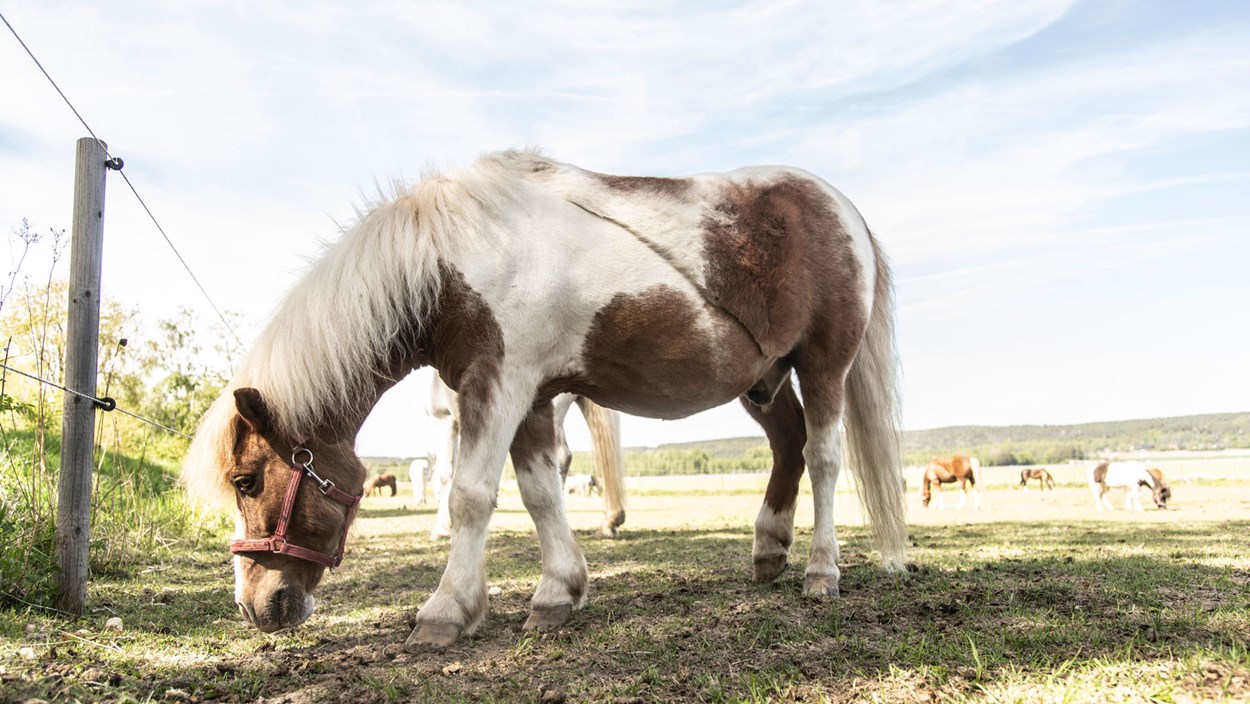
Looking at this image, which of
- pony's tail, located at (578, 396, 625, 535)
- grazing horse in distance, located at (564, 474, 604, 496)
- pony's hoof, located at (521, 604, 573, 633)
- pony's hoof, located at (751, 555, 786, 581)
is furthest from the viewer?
grazing horse in distance, located at (564, 474, 604, 496)

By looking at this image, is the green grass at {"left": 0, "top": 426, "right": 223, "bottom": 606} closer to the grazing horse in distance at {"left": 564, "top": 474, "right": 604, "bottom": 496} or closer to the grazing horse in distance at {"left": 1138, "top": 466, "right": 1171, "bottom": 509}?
the grazing horse in distance at {"left": 1138, "top": 466, "right": 1171, "bottom": 509}

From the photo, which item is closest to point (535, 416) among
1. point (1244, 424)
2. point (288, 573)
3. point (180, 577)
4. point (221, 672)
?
point (288, 573)

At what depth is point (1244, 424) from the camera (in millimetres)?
116625

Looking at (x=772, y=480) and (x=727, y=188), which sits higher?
(x=727, y=188)

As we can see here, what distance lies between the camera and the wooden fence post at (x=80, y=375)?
3.88 m

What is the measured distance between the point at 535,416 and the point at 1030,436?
13452 cm

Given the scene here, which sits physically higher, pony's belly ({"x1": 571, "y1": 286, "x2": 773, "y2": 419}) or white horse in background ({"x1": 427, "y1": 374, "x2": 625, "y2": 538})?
pony's belly ({"x1": 571, "y1": 286, "x2": 773, "y2": 419})

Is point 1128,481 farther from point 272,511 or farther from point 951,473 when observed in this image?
point 272,511

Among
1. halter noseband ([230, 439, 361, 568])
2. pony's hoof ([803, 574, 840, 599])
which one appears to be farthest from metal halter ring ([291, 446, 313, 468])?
pony's hoof ([803, 574, 840, 599])

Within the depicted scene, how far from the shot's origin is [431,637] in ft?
10.4

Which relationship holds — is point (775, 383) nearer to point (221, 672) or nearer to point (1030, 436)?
point (221, 672)

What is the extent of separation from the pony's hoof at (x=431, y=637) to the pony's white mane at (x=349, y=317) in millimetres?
921

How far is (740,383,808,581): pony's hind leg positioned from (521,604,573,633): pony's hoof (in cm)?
139

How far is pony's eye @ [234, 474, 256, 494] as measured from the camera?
10.4ft
